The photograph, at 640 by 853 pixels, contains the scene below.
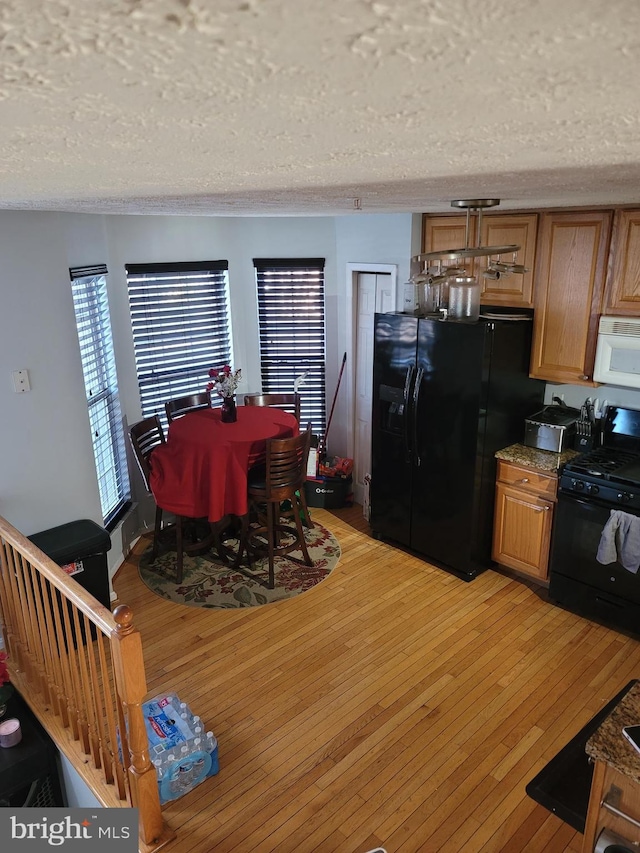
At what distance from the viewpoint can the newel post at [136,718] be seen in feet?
7.40

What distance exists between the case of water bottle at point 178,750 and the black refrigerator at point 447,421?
2.24 metres

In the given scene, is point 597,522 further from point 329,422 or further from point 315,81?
point 315,81

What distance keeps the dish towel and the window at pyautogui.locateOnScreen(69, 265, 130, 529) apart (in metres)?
3.33

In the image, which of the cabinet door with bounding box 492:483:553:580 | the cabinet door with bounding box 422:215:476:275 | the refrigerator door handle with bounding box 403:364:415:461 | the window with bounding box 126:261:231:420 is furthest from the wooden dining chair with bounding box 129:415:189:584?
the cabinet door with bounding box 422:215:476:275

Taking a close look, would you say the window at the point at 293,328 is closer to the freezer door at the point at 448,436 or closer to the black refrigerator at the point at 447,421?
the black refrigerator at the point at 447,421

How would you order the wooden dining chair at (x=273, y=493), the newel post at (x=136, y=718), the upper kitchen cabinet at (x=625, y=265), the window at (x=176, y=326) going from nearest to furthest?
the newel post at (x=136, y=718)
the upper kitchen cabinet at (x=625, y=265)
the wooden dining chair at (x=273, y=493)
the window at (x=176, y=326)

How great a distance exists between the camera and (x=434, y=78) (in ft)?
1.66

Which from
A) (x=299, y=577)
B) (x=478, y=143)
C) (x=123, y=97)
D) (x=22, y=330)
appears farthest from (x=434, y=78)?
(x=299, y=577)

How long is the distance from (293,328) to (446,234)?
1.63 meters

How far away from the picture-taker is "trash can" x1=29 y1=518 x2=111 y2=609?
3.54 metres

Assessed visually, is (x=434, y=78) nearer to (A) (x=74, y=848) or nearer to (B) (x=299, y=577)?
(A) (x=74, y=848)

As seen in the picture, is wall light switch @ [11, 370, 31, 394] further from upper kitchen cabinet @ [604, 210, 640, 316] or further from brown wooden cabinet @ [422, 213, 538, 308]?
upper kitchen cabinet @ [604, 210, 640, 316]

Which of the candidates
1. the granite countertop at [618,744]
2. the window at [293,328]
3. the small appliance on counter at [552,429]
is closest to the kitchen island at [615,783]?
the granite countertop at [618,744]

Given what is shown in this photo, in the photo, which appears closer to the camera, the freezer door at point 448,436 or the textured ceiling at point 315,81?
the textured ceiling at point 315,81
